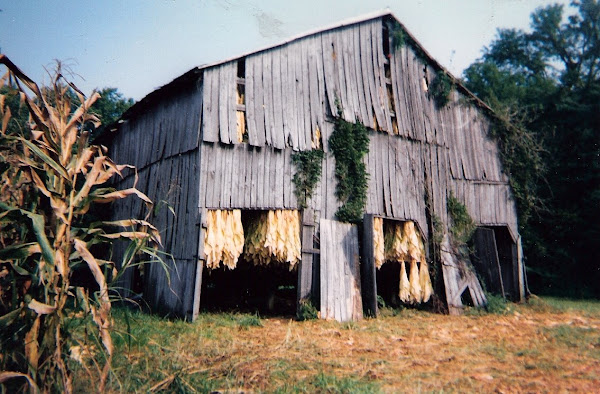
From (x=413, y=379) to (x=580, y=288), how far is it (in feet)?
51.0

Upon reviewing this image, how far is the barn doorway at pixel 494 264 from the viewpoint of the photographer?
1229 cm

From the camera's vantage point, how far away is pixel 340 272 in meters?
9.88

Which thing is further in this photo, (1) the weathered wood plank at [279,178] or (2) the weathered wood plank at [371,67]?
(2) the weathered wood plank at [371,67]

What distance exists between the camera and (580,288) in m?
17.0

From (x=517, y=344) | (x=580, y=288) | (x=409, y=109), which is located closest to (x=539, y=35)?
(x=580, y=288)

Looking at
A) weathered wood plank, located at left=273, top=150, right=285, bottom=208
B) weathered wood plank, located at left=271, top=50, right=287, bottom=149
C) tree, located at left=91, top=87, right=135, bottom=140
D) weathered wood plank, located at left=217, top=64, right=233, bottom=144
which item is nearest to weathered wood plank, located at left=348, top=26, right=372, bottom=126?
weathered wood plank, located at left=271, top=50, right=287, bottom=149

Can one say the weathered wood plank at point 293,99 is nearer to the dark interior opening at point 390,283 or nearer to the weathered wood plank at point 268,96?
the weathered wood plank at point 268,96

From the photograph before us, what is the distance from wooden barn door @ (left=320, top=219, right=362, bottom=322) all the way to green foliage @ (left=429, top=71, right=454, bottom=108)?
208 inches

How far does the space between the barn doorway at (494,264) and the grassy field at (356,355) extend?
7.08 feet

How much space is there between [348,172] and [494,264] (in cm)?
556

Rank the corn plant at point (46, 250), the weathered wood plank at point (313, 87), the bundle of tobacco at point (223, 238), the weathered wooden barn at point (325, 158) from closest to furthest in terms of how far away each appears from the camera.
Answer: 1. the corn plant at point (46, 250)
2. the bundle of tobacco at point (223, 238)
3. the weathered wooden barn at point (325, 158)
4. the weathered wood plank at point (313, 87)

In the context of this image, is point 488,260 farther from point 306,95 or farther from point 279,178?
point 306,95

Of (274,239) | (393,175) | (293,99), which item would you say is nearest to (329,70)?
(293,99)

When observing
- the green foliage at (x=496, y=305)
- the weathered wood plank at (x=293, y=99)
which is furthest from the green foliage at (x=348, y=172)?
the green foliage at (x=496, y=305)
